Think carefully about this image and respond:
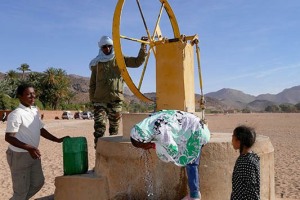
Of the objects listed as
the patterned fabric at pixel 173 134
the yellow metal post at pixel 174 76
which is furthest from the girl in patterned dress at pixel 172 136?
the yellow metal post at pixel 174 76

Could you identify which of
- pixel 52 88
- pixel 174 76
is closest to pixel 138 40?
pixel 174 76

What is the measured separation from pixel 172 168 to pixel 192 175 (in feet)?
2.22

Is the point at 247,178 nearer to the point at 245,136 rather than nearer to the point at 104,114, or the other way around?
the point at 245,136

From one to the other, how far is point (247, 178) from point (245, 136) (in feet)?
1.13

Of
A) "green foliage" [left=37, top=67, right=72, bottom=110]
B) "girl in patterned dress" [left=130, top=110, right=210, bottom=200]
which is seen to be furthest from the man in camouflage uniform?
"green foliage" [left=37, top=67, right=72, bottom=110]

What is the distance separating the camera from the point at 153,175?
4180 mm

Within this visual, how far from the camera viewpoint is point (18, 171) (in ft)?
12.5

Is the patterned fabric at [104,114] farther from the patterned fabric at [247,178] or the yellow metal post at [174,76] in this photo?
the patterned fabric at [247,178]

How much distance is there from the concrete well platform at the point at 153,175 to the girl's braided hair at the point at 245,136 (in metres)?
0.96

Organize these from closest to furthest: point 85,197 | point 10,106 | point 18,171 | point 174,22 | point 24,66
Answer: point 18,171, point 85,197, point 174,22, point 10,106, point 24,66

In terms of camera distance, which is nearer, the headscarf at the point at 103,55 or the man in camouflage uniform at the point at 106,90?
the headscarf at the point at 103,55

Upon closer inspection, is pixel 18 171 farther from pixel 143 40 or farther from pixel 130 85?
pixel 143 40

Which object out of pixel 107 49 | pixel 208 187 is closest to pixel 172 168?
pixel 208 187

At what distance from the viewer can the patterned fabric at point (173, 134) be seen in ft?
9.88
